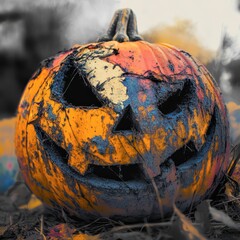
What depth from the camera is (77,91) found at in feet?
5.68

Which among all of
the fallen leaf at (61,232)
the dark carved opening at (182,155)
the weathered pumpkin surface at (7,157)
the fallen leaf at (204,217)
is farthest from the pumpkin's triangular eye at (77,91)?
the weathered pumpkin surface at (7,157)

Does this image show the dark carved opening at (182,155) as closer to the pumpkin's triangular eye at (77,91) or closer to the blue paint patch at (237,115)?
the pumpkin's triangular eye at (77,91)

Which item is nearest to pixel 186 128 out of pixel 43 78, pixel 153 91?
pixel 153 91

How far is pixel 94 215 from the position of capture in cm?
163

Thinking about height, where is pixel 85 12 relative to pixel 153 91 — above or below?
above

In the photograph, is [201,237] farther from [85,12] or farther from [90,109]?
[85,12]

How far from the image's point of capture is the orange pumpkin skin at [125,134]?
151 cm

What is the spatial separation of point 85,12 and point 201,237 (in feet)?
9.17

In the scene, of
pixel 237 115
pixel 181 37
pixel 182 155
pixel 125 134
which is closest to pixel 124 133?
pixel 125 134

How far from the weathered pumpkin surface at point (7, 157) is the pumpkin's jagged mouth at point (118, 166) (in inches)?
67.7

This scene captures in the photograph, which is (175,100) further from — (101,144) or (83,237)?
(83,237)

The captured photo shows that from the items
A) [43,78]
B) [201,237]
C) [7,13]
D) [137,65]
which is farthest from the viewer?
[7,13]

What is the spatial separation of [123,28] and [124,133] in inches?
26.0

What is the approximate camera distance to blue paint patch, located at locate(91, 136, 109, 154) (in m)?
1.50
